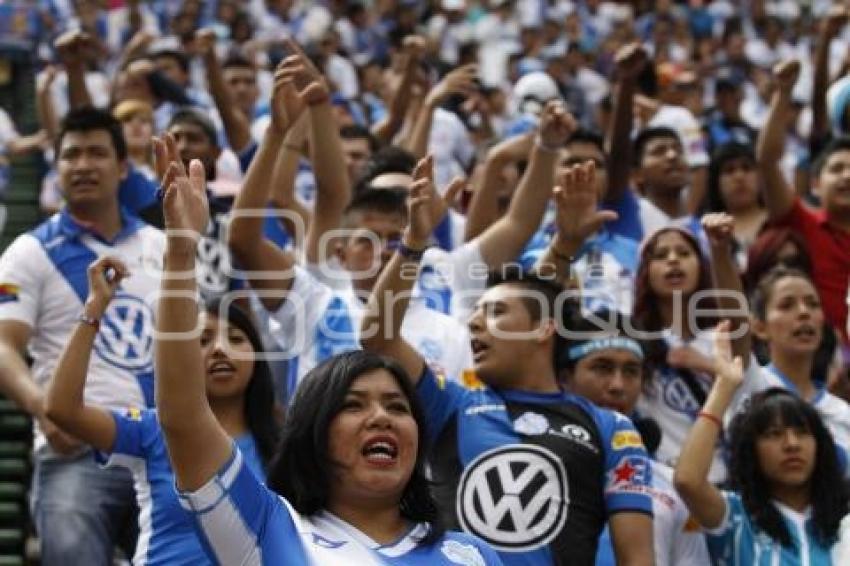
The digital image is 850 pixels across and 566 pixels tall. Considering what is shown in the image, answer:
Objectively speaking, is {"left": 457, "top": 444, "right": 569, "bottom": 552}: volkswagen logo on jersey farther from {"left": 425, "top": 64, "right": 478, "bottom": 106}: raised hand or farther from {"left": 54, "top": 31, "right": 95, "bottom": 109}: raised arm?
{"left": 54, "top": 31, "right": 95, "bottom": 109}: raised arm

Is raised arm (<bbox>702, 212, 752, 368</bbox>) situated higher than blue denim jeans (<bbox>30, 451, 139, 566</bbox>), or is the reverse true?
raised arm (<bbox>702, 212, 752, 368</bbox>)

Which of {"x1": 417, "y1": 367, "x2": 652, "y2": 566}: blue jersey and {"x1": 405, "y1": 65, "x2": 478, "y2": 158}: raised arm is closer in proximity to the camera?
{"x1": 417, "y1": 367, "x2": 652, "y2": 566}: blue jersey

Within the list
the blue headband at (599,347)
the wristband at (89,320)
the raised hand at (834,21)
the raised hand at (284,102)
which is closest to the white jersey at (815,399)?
the blue headband at (599,347)

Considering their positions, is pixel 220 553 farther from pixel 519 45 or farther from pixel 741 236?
pixel 519 45

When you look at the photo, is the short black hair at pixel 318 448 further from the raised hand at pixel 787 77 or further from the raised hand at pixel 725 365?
the raised hand at pixel 787 77

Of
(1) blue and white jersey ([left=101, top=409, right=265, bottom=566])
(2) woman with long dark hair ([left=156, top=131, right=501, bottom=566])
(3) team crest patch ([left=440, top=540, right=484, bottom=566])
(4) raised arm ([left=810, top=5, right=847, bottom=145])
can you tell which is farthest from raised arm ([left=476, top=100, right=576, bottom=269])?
(4) raised arm ([left=810, top=5, right=847, bottom=145])

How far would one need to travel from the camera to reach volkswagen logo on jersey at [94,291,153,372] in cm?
546

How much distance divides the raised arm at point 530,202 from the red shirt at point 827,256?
4.84 ft

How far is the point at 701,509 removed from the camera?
4.87 m

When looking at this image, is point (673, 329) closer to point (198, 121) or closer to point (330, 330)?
point (330, 330)

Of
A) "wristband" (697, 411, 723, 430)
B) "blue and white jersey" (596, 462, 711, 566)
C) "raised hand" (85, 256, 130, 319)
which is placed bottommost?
"blue and white jersey" (596, 462, 711, 566)

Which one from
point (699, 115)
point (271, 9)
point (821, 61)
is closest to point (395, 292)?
point (821, 61)

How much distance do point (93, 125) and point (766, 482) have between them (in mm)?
2848

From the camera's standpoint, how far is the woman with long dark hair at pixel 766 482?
15.9 feet
